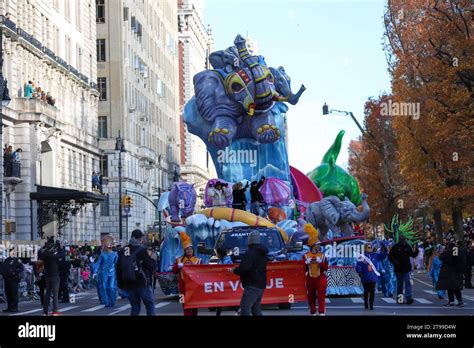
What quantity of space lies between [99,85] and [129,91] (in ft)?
10.9

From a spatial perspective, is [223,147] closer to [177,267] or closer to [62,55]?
[177,267]

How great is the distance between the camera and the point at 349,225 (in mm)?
40469

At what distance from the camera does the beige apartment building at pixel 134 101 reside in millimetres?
80875

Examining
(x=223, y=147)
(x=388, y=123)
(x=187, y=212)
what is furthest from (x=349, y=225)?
(x=388, y=123)

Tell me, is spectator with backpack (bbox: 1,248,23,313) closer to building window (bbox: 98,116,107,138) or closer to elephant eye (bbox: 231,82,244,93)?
elephant eye (bbox: 231,82,244,93)

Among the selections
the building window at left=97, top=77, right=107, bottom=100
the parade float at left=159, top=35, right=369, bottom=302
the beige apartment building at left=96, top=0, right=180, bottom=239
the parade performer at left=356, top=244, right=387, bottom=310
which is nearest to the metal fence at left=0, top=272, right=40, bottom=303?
the parade float at left=159, top=35, right=369, bottom=302

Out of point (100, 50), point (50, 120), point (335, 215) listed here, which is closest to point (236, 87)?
point (335, 215)

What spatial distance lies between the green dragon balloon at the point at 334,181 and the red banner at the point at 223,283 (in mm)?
22532

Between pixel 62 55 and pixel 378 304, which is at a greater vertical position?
pixel 62 55

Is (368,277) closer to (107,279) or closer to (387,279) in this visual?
(387,279)

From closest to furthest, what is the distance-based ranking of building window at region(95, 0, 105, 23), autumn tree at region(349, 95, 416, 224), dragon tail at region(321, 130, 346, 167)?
dragon tail at region(321, 130, 346, 167)
autumn tree at region(349, 95, 416, 224)
building window at region(95, 0, 105, 23)

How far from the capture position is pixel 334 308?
2545cm

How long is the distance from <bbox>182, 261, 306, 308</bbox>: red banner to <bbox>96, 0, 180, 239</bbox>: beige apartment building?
47.3m

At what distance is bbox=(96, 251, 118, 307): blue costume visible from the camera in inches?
1185
